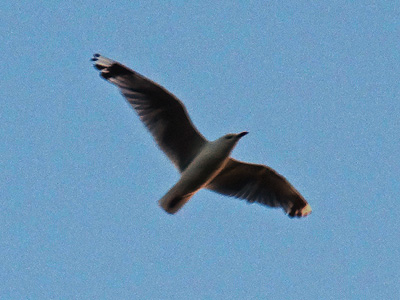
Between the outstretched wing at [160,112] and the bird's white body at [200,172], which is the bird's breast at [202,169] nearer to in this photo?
the bird's white body at [200,172]

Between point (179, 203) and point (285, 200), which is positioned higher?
point (285, 200)

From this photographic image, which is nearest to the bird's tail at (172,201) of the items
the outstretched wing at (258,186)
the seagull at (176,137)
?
the seagull at (176,137)

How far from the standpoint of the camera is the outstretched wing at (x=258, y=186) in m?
14.1

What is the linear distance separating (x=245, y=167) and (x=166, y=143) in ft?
4.12

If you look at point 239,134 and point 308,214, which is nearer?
point 239,134

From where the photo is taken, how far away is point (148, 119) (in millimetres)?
13477

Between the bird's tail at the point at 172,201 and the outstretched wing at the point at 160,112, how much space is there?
0.45m

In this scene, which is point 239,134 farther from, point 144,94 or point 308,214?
point 308,214

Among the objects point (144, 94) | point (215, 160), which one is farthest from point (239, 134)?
point (144, 94)

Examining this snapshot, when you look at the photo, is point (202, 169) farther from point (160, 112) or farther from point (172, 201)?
point (160, 112)

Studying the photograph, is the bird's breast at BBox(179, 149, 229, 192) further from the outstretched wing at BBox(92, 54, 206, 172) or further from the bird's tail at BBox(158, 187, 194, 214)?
the outstretched wing at BBox(92, 54, 206, 172)

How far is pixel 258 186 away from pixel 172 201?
1634 millimetres

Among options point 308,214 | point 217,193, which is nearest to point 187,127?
point 217,193

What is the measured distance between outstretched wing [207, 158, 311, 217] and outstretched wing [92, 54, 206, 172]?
0.69m
